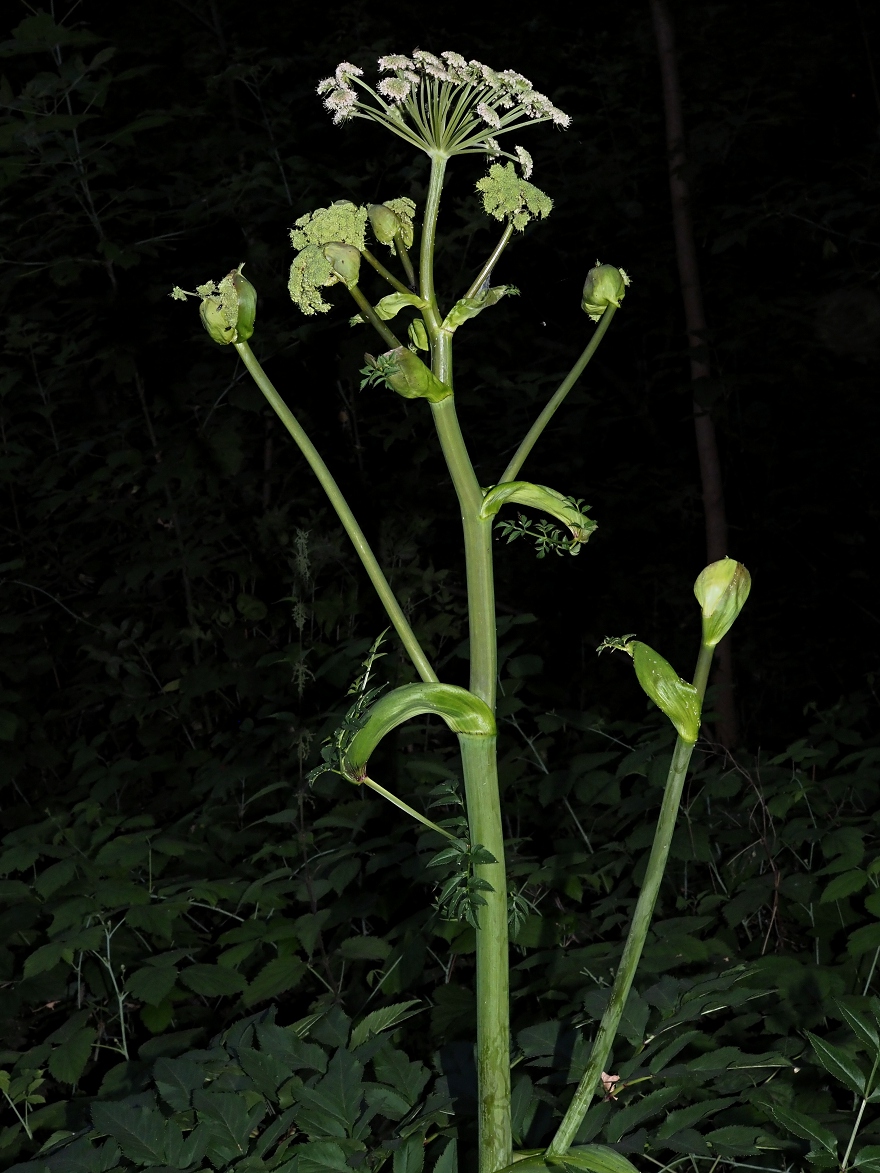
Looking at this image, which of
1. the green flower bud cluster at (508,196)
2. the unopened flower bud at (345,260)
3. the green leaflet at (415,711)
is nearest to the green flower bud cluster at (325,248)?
the unopened flower bud at (345,260)

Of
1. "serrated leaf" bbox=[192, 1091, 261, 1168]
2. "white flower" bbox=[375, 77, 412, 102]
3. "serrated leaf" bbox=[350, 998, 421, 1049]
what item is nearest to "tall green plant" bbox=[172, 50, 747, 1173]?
"white flower" bbox=[375, 77, 412, 102]

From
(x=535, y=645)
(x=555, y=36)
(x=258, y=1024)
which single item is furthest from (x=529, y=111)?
(x=555, y=36)

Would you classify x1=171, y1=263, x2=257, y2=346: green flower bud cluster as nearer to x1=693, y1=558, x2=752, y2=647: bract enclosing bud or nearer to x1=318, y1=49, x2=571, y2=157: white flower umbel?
x1=318, y1=49, x2=571, y2=157: white flower umbel

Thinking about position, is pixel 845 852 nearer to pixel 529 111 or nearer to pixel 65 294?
pixel 529 111

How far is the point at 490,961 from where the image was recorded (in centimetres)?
76

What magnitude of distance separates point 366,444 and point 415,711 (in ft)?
9.51

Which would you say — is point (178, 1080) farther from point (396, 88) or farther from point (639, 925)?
point (396, 88)

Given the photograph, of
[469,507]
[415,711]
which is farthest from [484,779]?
[469,507]

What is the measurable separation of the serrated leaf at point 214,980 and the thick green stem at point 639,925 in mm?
967

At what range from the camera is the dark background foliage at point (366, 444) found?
236cm

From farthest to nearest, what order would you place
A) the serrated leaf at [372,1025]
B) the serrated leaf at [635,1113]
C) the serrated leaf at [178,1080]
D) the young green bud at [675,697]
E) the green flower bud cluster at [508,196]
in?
the serrated leaf at [372,1025]
the serrated leaf at [178,1080]
the serrated leaf at [635,1113]
the green flower bud cluster at [508,196]
the young green bud at [675,697]

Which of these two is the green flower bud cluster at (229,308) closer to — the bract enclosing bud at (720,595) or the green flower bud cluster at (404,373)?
the green flower bud cluster at (404,373)

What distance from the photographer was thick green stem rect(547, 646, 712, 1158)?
0.70 m

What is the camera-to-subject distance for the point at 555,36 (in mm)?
4246
